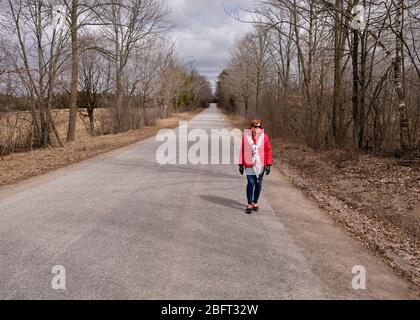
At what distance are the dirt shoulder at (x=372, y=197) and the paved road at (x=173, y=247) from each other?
1.16 feet

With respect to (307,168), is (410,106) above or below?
above

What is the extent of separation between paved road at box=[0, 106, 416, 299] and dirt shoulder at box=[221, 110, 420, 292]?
0.35 meters

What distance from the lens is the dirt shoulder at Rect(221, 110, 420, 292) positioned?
484cm

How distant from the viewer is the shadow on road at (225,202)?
6707mm

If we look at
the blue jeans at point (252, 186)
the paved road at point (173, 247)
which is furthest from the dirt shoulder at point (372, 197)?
the blue jeans at point (252, 186)

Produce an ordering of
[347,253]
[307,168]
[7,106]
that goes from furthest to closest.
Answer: [7,106] < [307,168] < [347,253]

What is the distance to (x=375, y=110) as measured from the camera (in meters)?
11.6

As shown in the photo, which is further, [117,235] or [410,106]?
[410,106]

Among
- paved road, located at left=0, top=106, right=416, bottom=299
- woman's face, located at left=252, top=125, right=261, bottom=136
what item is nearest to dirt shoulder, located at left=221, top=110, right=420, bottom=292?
paved road, located at left=0, top=106, right=416, bottom=299

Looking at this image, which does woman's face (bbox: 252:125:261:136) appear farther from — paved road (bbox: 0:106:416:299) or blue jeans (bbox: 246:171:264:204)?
paved road (bbox: 0:106:416:299)

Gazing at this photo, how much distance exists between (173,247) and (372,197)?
16.1 ft
